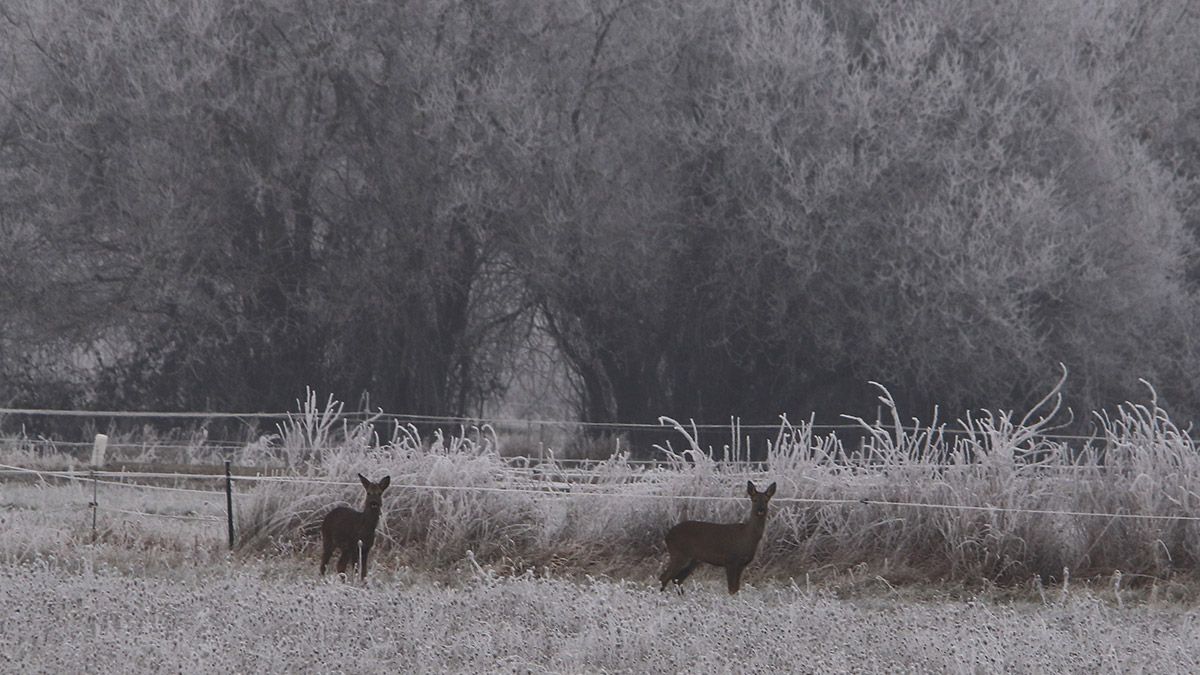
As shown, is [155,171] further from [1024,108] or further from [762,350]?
[1024,108]

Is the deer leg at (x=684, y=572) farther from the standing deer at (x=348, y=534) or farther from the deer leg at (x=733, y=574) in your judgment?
the standing deer at (x=348, y=534)

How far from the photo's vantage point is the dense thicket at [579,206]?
25.6 meters

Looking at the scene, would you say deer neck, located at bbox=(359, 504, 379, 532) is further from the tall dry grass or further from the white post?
the white post

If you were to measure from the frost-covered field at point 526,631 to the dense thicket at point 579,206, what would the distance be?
1561cm

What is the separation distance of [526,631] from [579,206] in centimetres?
1766

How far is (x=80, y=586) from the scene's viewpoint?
368 inches

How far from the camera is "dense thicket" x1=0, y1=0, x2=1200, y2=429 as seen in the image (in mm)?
25562

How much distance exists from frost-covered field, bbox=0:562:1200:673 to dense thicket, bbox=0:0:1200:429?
1561 cm

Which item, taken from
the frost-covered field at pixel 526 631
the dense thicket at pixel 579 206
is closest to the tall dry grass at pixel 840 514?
the frost-covered field at pixel 526 631

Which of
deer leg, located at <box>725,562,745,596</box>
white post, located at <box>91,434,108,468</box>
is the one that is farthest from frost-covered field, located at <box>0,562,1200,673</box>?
white post, located at <box>91,434,108,468</box>

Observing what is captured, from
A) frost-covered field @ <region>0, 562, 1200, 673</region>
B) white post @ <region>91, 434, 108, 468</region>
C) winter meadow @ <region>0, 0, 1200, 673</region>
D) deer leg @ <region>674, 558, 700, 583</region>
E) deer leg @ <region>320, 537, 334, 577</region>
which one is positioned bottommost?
frost-covered field @ <region>0, 562, 1200, 673</region>

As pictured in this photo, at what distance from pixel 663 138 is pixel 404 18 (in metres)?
4.01

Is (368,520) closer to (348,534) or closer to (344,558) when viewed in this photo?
(348,534)

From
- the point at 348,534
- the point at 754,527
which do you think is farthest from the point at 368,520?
the point at 754,527
